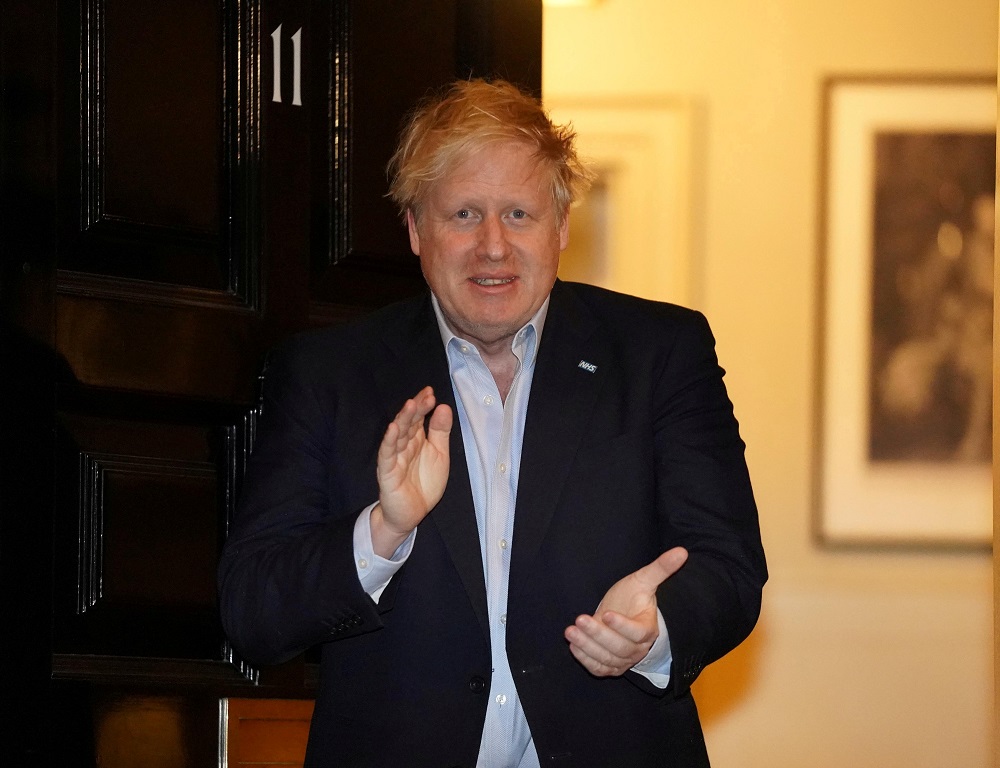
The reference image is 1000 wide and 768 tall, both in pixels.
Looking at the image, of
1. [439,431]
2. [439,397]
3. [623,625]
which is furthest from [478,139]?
[623,625]

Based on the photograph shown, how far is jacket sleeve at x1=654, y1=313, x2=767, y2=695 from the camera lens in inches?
74.7

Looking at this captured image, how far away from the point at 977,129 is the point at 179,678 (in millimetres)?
3413

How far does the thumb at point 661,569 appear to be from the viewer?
1822 millimetres

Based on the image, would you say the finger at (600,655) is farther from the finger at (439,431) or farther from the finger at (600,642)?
the finger at (439,431)

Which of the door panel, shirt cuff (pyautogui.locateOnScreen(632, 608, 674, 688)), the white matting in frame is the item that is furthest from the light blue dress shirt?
the white matting in frame

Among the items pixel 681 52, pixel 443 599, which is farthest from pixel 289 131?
pixel 681 52

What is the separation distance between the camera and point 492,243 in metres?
2.12

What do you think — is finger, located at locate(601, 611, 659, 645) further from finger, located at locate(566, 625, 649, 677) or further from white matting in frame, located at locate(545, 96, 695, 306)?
white matting in frame, located at locate(545, 96, 695, 306)

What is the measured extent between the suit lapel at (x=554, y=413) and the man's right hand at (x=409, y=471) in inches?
7.0

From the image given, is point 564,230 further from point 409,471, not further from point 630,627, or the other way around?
point 630,627

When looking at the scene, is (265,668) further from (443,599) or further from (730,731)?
(730,731)

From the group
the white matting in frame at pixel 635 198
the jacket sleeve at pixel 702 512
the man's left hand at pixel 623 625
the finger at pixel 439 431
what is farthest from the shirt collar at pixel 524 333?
the white matting in frame at pixel 635 198

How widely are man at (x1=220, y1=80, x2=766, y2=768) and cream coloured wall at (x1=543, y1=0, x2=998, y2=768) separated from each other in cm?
239

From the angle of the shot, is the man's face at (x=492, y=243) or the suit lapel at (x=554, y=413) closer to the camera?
the suit lapel at (x=554, y=413)
